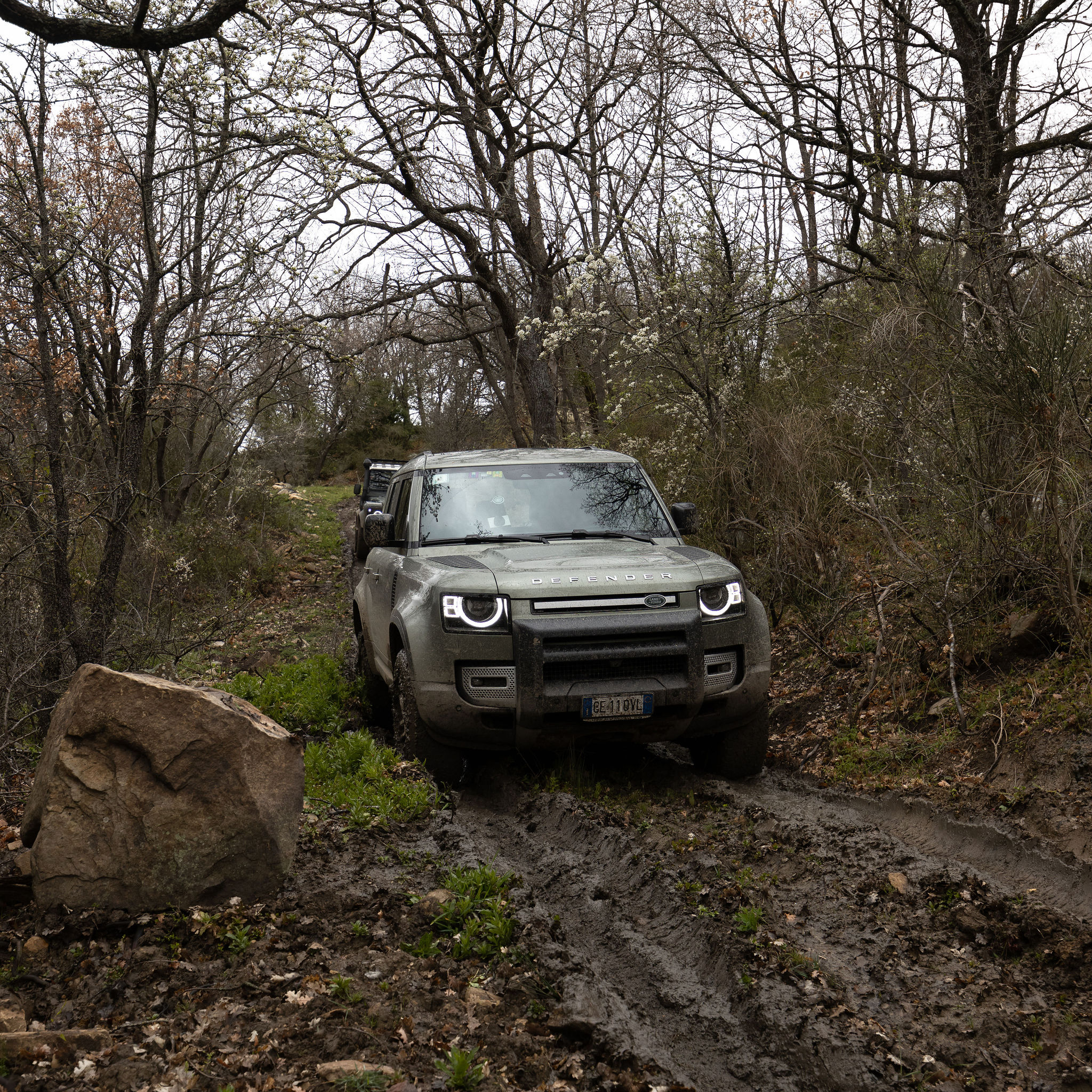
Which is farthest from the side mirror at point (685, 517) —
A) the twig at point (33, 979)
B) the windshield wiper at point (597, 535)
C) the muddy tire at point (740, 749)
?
the twig at point (33, 979)

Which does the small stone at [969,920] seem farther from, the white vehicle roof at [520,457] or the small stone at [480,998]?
the white vehicle roof at [520,457]

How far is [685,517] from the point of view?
6910 mm

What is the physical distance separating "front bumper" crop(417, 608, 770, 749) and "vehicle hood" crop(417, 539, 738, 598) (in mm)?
169

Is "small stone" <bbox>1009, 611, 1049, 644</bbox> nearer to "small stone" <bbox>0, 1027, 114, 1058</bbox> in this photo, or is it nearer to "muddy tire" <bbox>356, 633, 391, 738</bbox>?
"muddy tire" <bbox>356, 633, 391, 738</bbox>

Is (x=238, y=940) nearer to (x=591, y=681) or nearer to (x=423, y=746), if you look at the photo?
(x=423, y=746)

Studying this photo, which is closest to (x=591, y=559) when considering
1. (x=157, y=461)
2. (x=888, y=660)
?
(x=888, y=660)

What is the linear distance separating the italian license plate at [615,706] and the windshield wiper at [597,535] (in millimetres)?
1473

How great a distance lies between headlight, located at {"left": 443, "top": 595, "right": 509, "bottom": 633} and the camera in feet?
17.8

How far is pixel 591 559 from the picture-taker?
5.86 meters

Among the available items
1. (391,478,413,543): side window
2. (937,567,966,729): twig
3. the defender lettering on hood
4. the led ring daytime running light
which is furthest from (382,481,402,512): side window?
(937,567,966,729): twig

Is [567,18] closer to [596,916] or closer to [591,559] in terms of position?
[591,559]

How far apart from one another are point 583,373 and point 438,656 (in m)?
16.5

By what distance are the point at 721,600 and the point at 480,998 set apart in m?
2.85

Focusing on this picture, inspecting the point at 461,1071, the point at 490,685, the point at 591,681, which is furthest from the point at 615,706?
the point at 461,1071
